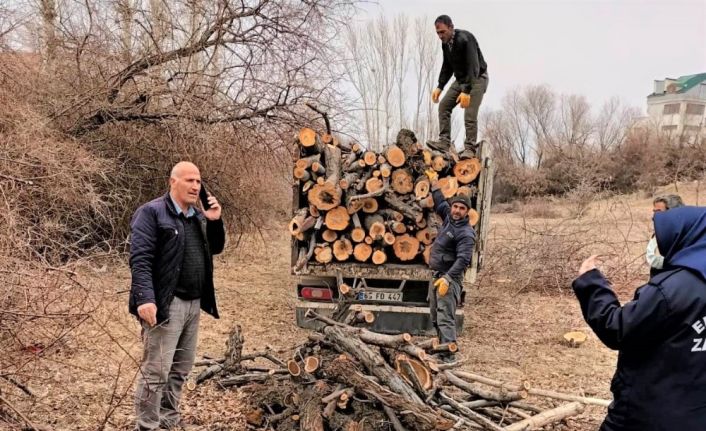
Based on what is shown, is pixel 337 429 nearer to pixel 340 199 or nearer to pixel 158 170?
pixel 340 199

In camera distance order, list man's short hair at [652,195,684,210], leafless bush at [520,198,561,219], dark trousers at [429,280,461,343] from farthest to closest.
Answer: leafless bush at [520,198,561,219], man's short hair at [652,195,684,210], dark trousers at [429,280,461,343]

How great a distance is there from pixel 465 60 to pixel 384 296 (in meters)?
2.97

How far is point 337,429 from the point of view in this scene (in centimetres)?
356

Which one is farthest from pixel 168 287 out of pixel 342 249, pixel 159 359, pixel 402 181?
pixel 402 181

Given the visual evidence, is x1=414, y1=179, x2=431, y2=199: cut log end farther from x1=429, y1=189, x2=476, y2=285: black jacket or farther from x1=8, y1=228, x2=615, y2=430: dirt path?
x1=8, y1=228, x2=615, y2=430: dirt path

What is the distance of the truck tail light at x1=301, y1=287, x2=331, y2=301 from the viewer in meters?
6.15

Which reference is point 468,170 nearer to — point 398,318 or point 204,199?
point 398,318

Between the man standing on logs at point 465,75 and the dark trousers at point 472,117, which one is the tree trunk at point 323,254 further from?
the dark trousers at point 472,117

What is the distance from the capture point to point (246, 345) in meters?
6.00

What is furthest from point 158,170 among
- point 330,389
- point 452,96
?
point 330,389

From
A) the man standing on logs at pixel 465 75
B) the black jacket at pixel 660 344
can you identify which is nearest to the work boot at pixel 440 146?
the man standing on logs at pixel 465 75

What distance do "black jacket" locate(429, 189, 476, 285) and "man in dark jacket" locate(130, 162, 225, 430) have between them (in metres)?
2.49

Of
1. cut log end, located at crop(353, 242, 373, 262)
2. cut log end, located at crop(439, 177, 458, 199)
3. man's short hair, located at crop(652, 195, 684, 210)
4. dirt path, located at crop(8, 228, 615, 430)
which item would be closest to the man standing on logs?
cut log end, located at crop(439, 177, 458, 199)

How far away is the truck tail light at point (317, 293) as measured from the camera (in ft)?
20.2
